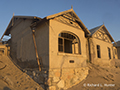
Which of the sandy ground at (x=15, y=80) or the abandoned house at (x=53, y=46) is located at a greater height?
the abandoned house at (x=53, y=46)

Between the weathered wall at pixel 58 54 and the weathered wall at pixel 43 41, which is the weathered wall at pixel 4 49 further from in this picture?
the weathered wall at pixel 58 54

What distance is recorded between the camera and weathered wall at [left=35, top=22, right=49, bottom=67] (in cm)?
715

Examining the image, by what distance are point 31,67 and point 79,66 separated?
3.95m

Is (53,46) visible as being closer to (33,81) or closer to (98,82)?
(33,81)

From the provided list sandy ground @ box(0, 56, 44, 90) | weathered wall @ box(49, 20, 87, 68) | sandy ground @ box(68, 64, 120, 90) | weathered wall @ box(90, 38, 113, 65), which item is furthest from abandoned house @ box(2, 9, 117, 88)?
weathered wall @ box(90, 38, 113, 65)

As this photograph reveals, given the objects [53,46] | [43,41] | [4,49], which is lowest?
[53,46]

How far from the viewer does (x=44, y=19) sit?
23.6ft

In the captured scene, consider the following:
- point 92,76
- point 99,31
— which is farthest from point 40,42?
point 99,31

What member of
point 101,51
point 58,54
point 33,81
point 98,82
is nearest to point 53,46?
point 58,54

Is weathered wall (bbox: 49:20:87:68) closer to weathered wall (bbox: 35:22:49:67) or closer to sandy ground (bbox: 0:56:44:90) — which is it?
weathered wall (bbox: 35:22:49:67)

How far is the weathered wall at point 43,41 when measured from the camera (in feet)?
23.4

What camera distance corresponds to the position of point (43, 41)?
7.59 meters

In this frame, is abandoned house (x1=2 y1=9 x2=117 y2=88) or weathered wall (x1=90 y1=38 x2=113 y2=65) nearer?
abandoned house (x1=2 y1=9 x2=117 y2=88)

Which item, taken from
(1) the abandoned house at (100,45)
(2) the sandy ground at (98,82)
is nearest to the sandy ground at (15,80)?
(2) the sandy ground at (98,82)
